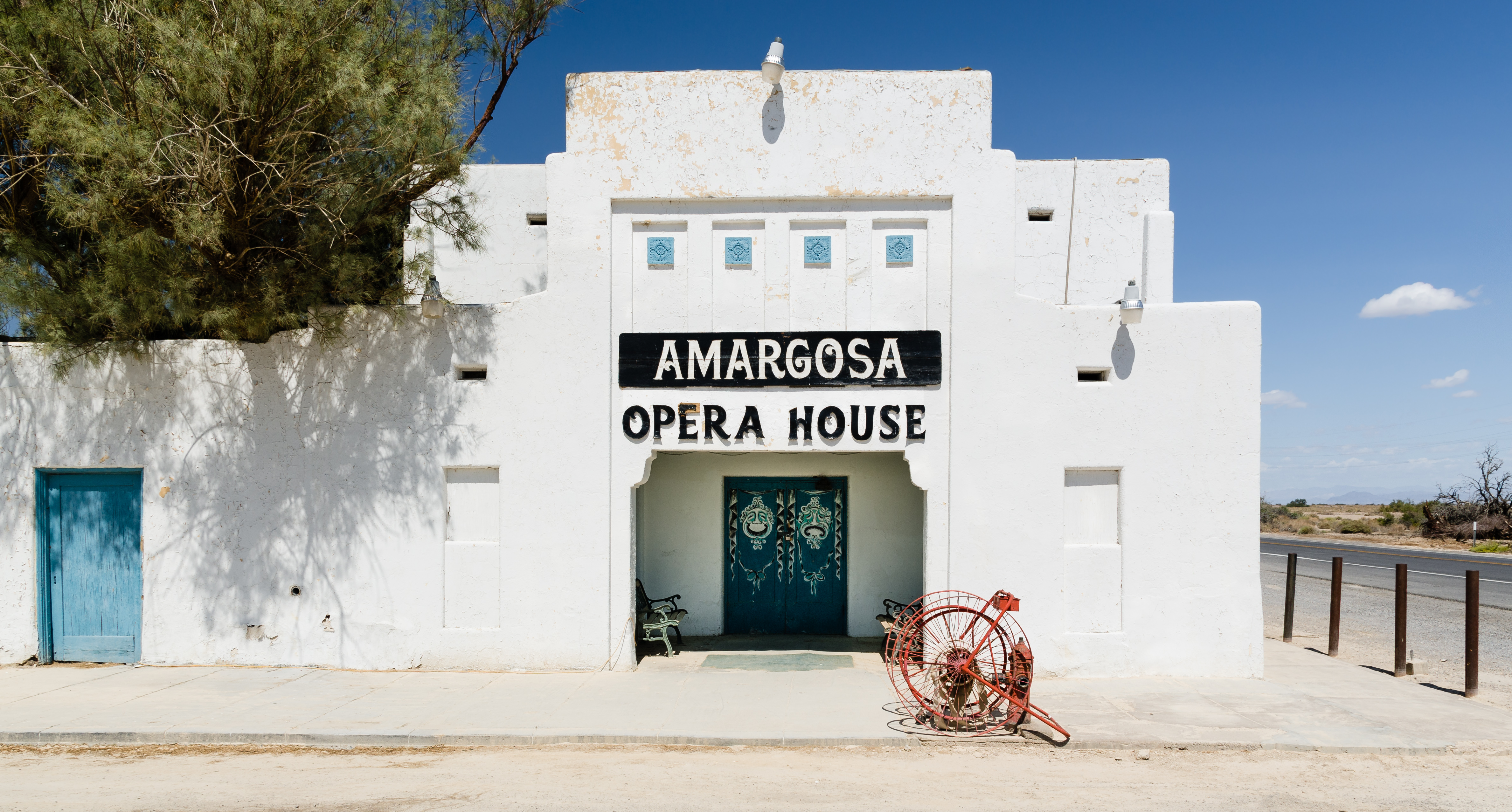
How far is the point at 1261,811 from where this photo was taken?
645cm

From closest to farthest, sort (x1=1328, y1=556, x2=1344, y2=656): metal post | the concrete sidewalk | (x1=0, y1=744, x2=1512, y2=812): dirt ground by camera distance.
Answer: (x1=0, y1=744, x2=1512, y2=812): dirt ground, the concrete sidewalk, (x1=1328, y1=556, x2=1344, y2=656): metal post

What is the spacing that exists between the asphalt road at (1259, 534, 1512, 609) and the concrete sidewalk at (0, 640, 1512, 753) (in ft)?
20.3

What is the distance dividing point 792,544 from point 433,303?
19.4 ft

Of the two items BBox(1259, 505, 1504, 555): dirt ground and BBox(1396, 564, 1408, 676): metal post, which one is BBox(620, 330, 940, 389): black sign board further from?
BBox(1259, 505, 1504, 555): dirt ground

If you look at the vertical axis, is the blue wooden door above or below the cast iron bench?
above

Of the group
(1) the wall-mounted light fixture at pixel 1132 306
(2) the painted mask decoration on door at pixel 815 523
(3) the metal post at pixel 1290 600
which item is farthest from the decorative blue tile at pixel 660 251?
(3) the metal post at pixel 1290 600

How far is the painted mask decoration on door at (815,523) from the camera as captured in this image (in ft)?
40.9

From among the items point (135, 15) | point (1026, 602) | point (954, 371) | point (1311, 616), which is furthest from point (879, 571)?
point (135, 15)

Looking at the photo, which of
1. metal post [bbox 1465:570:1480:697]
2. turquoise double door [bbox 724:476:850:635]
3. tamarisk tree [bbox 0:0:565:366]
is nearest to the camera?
tamarisk tree [bbox 0:0:565:366]

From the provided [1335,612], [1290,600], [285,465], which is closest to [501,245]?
[285,465]

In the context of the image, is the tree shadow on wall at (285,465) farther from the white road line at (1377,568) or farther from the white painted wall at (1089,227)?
the white road line at (1377,568)

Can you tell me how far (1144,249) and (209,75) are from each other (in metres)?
11.4

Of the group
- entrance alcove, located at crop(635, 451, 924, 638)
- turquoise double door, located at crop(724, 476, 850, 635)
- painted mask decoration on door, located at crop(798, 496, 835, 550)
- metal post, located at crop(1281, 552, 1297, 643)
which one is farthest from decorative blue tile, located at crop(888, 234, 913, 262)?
metal post, located at crop(1281, 552, 1297, 643)

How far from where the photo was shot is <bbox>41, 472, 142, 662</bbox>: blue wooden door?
10336 millimetres
